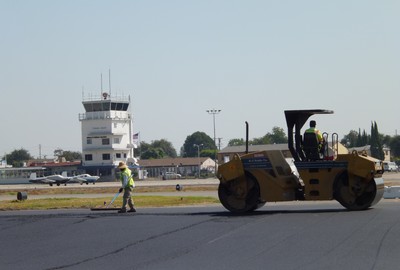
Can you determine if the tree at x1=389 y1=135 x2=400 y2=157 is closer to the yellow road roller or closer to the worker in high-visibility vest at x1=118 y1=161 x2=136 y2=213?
the worker in high-visibility vest at x1=118 y1=161 x2=136 y2=213

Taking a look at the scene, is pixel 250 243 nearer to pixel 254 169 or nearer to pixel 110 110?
pixel 254 169

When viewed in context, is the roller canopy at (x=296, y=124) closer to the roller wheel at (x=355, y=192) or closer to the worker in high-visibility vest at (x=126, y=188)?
the roller wheel at (x=355, y=192)

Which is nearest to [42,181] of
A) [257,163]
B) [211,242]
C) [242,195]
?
[242,195]

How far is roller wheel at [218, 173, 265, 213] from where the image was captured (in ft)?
76.9

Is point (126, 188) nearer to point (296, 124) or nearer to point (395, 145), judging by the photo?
point (296, 124)

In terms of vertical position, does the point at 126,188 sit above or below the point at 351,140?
below

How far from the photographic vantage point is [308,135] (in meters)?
23.1

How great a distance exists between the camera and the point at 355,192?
22469mm

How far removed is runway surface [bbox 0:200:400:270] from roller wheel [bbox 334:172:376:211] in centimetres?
35

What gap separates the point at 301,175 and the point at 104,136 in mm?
108677

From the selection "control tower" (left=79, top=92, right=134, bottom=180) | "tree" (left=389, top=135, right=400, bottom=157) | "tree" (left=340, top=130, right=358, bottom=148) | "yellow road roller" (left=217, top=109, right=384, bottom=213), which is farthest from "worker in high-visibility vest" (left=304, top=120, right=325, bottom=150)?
"tree" (left=389, top=135, right=400, bottom=157)

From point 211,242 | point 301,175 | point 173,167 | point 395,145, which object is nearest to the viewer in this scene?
point 211,242

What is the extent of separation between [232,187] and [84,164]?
110 metres

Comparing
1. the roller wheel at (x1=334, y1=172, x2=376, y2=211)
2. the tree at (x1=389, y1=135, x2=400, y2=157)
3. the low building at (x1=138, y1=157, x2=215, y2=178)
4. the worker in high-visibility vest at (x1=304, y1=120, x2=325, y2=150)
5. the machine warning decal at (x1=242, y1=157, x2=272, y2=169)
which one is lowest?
the roller wheel at (x1=334, y1=172, x2=376, y2=211)
